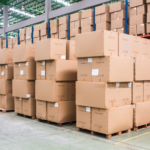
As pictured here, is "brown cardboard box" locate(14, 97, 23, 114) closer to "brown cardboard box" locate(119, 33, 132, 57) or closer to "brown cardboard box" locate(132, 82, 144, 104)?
"brown cardboard box" locate(132, 82, 144, 104)

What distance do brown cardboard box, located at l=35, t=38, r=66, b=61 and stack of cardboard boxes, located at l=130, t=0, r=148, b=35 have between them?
2149mm

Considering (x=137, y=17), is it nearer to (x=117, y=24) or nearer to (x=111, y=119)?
(x=117, y=24)

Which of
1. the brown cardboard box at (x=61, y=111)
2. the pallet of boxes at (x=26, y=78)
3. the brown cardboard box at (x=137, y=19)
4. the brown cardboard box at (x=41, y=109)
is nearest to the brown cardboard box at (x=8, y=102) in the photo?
the pallet of boxes at (x=26, y=78)

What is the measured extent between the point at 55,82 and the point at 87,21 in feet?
10.2

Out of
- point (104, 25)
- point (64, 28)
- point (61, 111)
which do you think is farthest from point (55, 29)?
point (61, 111)

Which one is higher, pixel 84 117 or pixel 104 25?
pixel 104 25

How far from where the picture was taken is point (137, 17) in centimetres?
567

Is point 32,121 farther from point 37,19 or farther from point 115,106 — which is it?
point 37,19

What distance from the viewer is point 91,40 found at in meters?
3.83

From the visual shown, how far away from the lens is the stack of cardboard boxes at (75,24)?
7.25 m

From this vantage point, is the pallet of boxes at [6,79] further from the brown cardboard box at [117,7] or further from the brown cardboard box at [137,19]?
the brown cardboard box at [137,19]

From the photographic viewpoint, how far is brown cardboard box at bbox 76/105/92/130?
3.96m

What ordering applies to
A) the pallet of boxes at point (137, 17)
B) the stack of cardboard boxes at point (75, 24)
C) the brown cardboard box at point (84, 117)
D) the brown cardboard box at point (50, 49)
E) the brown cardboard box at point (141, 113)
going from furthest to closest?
the stack of cardboard boxes at point (75, 24) → the pallet of boxes at point (137, 17) → the brown cardboard box at point (50, 49) → the brown cardboard box at point (141, 113) → the brown cardboard box at point (84, 117)

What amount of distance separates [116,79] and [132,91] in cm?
68
